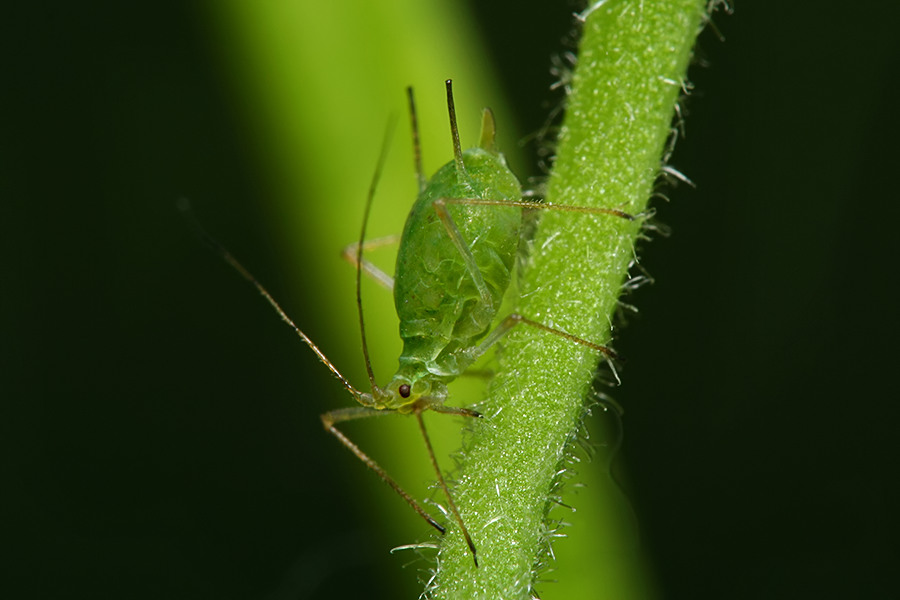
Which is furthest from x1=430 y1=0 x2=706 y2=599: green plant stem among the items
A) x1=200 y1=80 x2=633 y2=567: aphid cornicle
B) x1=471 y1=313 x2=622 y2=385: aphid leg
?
x1=200 y1=80 x2=633 y2=567: aphid cornicle

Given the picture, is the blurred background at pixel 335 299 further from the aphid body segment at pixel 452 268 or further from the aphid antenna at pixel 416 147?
the aphid body segment at pixel 452 268

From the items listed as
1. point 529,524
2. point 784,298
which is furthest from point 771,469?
point 529,524

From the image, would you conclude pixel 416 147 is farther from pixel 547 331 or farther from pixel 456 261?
pixel 547 331

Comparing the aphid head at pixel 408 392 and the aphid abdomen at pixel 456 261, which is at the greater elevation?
the aphid abdomen at pixel 456 261

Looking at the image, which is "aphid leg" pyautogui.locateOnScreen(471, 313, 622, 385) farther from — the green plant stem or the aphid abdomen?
the aphid abdomen

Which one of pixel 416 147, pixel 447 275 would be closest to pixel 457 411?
pixel 447 275

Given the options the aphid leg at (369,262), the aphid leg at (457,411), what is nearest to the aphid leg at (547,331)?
the aphid leg at (457,411)
